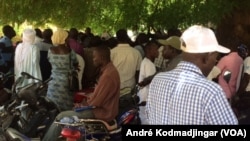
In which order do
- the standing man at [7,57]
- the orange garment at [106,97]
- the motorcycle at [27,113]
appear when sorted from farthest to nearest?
the standing man at [7,57], the motorcycle at [27,113], the orange garment at [106,97]

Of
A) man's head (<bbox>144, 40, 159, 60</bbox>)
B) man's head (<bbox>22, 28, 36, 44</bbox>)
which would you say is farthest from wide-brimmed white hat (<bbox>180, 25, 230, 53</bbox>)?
man's head (<bbox>22, 28, 36, 44</bbox>)

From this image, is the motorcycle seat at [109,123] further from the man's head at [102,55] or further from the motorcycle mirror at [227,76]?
the motorcycle mirror at [227,76]

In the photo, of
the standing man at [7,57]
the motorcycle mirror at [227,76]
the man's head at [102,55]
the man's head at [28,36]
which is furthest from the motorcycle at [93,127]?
the standing man at [7,57]

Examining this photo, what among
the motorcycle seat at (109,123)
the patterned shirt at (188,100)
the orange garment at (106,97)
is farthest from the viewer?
the orange garment at (106,97)

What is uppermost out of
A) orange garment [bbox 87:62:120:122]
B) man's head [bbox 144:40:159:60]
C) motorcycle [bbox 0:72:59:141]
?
man's head [bbox 144:40:159:60]

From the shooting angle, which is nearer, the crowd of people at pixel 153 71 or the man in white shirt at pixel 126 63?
the crowd of people at pixel 153 71

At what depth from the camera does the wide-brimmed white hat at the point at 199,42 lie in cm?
281

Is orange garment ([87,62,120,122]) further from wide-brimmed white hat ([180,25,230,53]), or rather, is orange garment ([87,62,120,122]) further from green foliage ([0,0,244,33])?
green foliage ([0,0,244,33])

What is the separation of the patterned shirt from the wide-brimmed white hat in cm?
10

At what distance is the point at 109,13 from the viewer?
10766 mm

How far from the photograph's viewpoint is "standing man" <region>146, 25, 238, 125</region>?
2686 millimetres

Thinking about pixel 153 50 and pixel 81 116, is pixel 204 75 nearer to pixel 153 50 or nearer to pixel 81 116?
pixel 81 116

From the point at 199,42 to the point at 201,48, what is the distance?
40mm

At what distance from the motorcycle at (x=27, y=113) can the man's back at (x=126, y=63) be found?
4.10 ft
